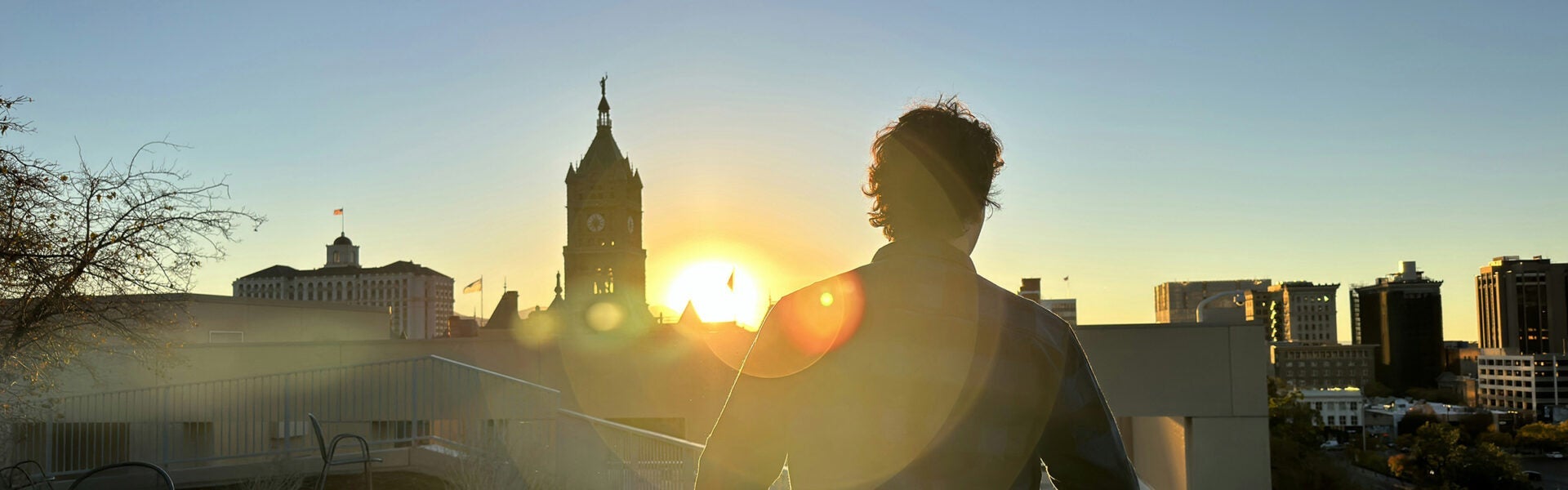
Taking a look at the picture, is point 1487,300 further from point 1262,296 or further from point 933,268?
point 933,268

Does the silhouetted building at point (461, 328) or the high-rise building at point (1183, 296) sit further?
the high-rise building at point (1183, 296)

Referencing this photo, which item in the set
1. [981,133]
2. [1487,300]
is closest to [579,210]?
[981,133]

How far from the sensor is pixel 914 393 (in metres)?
1.80

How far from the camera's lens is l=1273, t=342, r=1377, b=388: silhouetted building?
163 metres

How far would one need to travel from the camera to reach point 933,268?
6.01 ft

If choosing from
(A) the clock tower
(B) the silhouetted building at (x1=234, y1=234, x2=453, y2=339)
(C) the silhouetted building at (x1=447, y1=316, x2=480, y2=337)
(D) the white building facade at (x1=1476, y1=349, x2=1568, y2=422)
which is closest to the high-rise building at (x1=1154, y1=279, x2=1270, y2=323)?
(D) the white building facade at (x1=1476, y1=349, x2=1568, y2=422)

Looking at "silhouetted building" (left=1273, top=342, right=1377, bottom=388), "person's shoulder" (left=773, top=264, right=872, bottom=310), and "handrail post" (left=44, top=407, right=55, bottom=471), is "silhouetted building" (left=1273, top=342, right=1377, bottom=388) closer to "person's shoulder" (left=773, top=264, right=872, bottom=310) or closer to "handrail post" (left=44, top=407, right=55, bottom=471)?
"handrail post" (left=44, top=407, right=55, bottom=471)

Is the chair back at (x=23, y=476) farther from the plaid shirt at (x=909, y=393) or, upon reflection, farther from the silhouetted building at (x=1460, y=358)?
→ the silhouetted building at (x=1460, y=358)

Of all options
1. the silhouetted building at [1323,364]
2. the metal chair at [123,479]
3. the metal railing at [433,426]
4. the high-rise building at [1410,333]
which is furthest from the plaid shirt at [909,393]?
the high-rise building at [1410,333]

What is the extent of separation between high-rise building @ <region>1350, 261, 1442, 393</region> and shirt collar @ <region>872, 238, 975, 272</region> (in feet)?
632

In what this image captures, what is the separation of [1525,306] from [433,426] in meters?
193

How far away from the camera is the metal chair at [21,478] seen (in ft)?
34.3

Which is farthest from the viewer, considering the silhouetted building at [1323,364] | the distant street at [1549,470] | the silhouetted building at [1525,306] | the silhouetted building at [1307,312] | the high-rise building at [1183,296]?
the silhouetted building at [1307,312]

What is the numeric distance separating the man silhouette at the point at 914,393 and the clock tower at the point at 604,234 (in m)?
99.5
